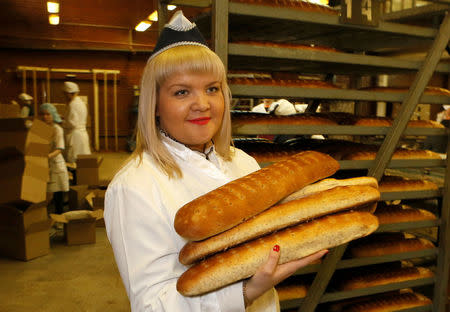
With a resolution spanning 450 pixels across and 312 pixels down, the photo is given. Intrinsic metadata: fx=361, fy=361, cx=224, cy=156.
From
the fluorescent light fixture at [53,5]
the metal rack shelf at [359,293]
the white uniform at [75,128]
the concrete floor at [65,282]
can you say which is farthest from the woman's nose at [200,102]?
the fluorescent light fixture at [53,5]

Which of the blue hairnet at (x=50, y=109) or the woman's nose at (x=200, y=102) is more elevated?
the woman's nose at (x=200, y=102)

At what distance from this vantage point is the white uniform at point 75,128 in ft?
21.2

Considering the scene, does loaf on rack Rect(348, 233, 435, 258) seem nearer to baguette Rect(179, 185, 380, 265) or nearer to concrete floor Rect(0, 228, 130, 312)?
baguette Rect(179, 185, 380, 265)

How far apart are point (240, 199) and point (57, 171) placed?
4.79m

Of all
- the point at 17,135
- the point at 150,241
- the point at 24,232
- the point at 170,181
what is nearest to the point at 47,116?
the point at 17,135

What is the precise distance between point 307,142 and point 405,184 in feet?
2.24

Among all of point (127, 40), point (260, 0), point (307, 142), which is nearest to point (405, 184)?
point (307, 142)

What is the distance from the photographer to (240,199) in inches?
37.0

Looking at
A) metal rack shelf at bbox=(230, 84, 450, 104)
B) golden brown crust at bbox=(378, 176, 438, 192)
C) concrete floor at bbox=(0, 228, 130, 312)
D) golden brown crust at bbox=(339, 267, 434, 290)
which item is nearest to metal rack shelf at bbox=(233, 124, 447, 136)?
metal rack shelf at bbox=(230, 84, 450, 104)

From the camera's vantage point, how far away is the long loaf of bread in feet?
2.91

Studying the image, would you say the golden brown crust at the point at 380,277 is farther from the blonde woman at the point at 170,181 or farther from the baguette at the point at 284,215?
the baguette at the point at 284,215

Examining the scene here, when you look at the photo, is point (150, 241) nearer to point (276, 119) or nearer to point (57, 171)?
point (276, 119)

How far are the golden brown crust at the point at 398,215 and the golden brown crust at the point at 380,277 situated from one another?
0.35 metres

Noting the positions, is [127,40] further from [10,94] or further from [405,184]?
[405,184]
